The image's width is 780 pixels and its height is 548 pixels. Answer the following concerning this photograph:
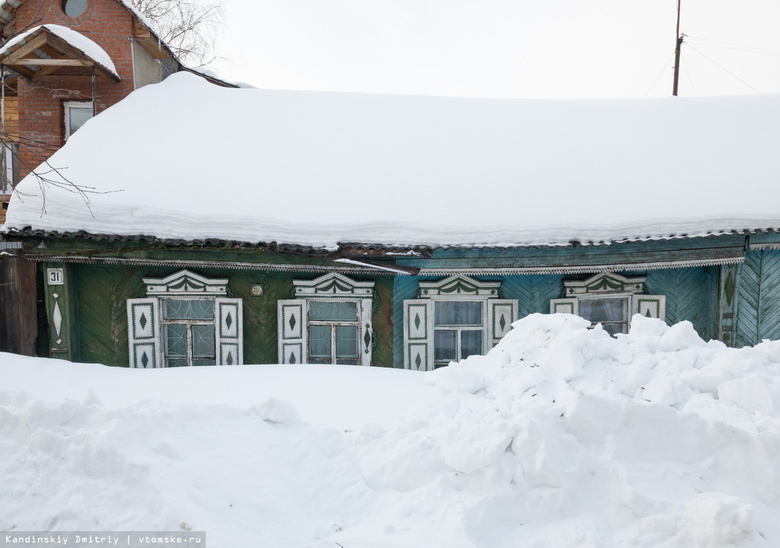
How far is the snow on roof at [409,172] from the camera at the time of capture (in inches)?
260

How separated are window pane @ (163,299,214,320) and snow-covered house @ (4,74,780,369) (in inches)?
0.9

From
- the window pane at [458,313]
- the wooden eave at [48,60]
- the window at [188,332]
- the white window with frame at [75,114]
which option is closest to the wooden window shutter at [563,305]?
the window pane at [458,313]

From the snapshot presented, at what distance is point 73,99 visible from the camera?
31.4 feet

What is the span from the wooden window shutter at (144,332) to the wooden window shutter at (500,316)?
198 inches

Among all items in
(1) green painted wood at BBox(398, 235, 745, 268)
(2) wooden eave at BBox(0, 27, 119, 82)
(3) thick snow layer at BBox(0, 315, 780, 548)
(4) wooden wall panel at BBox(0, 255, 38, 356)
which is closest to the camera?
(3) thick snow layer at BBox(0, 315, 780, 548)

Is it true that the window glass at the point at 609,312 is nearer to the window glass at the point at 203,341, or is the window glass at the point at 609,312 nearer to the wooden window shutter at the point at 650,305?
the wooden window shutter at the point at 650,305

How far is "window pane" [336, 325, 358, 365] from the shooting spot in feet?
23.8

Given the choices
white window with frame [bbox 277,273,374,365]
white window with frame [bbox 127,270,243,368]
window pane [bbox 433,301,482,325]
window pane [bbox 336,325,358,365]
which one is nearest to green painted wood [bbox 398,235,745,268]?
window pane [bbox 433,301,482,325]

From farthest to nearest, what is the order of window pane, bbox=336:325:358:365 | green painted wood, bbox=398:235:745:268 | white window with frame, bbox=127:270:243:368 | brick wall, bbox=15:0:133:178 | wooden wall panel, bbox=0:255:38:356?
brick wall, bbox=15:0:133:178
wooden wall panel, bbox=0:255:38:356
window pane, bbox=336:325:358:365
white window with frame, bbox=127:270:243:368
green painted wood, bbox=398:235:745:268

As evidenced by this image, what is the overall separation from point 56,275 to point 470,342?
20.5 ft

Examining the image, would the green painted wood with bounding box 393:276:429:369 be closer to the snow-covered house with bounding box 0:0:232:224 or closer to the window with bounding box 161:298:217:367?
the window with bounding box 161:298:217:367

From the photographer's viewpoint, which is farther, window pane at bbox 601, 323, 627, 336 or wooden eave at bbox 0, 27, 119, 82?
wooden eave at bbox 0, 27, 119, 82

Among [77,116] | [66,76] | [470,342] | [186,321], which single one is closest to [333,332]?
[470,342]

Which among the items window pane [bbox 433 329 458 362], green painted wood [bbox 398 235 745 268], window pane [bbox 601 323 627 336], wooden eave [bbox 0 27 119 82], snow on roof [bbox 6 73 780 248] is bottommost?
window pane [bbox 433 329 458 362]
